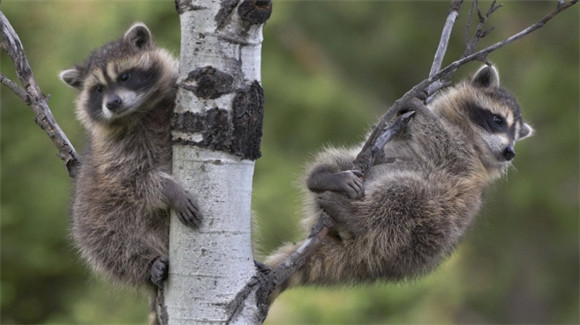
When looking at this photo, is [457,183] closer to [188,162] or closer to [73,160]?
[188,162]

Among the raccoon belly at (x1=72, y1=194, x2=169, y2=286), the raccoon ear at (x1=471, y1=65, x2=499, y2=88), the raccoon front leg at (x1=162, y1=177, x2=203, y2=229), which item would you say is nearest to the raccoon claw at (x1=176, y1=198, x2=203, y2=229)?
the raccoon front leg at (x1=162, y1=177, x2=203, y2=229)

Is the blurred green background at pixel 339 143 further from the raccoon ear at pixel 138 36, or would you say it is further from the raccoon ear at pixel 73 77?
the raccoon ear at pixel 138 36

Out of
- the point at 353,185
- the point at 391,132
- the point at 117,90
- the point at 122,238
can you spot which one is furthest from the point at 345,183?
the point at 117,90

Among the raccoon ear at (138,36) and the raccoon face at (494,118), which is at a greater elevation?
the raccoon ear at (138,36)

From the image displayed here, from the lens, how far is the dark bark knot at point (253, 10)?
2533 mm

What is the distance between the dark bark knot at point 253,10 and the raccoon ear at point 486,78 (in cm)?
192

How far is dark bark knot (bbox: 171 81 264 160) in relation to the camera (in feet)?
8.37

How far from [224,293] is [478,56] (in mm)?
1186

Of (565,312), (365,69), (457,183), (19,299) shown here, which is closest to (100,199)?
(457,183)

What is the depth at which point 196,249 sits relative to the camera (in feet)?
8.40

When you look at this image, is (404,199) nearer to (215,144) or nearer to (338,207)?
(338,207)

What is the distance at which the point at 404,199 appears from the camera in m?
3.31

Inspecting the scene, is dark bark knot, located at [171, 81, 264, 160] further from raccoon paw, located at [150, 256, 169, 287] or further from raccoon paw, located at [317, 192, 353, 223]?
raccoon paw, located at [317, 192, 353, 223]

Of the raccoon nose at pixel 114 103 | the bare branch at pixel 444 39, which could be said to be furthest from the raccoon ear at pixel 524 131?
the raccoon nose at pixel 114 103
